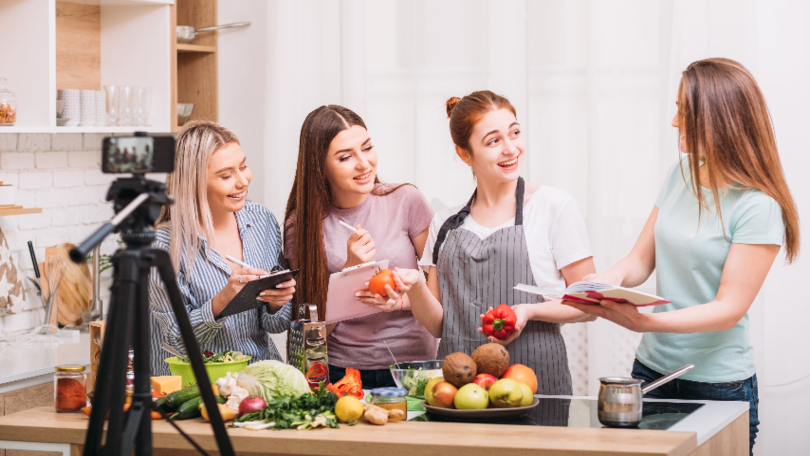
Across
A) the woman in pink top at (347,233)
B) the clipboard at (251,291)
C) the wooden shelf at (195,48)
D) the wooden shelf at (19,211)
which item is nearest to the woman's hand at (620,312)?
the woman in pink top at (347,233)

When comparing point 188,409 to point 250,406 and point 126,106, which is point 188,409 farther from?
point 126,106

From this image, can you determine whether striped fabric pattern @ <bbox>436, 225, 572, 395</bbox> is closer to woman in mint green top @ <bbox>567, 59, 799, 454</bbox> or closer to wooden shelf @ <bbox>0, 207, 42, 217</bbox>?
woman in mint green top @ <bbox>567, 59, 799, 454</bbox>

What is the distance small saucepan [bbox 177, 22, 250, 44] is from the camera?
3.76 m

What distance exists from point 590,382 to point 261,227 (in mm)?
1395

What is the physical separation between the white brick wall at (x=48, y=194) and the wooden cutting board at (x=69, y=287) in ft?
0.37

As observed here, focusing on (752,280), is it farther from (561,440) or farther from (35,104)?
(35,104)

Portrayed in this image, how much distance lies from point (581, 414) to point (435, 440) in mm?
390

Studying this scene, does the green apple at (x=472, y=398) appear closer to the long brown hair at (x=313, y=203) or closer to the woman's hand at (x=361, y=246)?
the woman's hand at (x=361, y=246)

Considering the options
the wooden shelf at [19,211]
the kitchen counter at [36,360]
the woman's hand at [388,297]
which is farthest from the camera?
the wooden shelf at [19,211]

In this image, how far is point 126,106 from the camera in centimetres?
333

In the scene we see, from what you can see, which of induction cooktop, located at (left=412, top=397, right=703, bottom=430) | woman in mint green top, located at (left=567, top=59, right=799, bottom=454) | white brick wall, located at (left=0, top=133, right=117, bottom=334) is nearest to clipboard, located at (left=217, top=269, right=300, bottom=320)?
induction cooktop, located at (left=412, top=397, right=703, bottom=430)

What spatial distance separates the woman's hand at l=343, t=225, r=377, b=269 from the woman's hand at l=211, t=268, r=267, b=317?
266 millimetres

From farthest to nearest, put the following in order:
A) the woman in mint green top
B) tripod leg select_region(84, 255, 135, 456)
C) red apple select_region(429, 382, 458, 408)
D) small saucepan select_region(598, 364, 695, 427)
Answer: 1. the woman in mint green top
2. red apple select_region(429, 382, 458, 408)
3. small saucepan select_region(598, 364, 695, 427)
4. tripod leg select_region(84, 255, 135, 456)

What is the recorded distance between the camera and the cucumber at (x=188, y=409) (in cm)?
184
